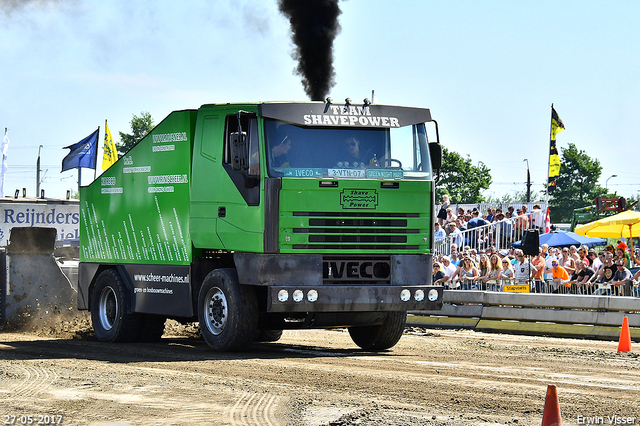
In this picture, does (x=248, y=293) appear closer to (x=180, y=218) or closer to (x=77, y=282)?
(x=180, y=218)

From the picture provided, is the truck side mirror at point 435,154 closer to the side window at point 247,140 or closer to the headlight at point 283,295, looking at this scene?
the side window at point 247,140

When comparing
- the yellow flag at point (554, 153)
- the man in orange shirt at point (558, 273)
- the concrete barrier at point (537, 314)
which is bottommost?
the concrete barrier at point (537, 314)

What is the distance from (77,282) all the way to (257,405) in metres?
8.90

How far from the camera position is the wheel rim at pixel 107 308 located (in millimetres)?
14086

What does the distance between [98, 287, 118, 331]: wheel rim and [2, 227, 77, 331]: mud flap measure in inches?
75.3

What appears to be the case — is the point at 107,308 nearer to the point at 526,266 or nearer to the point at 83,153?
the point at 526,266

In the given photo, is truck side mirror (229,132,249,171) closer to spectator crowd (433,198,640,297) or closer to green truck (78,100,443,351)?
green truck (78,100,443,351)

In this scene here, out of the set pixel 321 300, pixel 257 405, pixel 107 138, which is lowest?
pixel 257 405

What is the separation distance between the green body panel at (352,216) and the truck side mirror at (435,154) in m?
0.46

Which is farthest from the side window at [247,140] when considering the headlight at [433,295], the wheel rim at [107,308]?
the wheel rim at [107,308]

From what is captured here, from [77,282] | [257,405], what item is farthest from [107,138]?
[257,405]

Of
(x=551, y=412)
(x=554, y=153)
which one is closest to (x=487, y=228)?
(x=554, y=153)

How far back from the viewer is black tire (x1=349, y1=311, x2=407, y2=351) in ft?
41.5

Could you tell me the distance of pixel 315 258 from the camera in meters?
11.2
